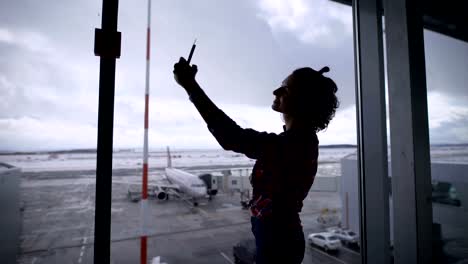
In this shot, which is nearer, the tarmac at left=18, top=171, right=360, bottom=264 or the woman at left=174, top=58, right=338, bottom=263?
the woman at left=174, top=58, right=338, bottom=263

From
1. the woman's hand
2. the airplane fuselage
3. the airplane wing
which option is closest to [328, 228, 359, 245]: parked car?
the airplane fuselage

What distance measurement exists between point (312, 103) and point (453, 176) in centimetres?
133

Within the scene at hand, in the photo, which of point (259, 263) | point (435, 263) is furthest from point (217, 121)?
point (435, 263)

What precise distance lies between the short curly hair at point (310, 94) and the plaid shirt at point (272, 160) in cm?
6

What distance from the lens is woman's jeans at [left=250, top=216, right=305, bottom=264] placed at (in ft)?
1.88

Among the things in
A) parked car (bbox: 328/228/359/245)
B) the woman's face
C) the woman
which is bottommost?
parked car (bbox: 328/228/359/245)

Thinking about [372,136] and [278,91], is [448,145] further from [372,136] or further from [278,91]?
[278,91]

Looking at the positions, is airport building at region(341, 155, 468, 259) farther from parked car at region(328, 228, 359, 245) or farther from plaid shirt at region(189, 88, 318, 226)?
parked car at region(328, 228, 359, 245)

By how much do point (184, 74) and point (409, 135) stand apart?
1040 mm

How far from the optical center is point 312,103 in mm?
647

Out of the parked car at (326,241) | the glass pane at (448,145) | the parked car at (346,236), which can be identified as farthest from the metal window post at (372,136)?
the parked car at (346,236)

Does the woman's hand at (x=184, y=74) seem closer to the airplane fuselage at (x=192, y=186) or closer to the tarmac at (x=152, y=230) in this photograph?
the tarmac at (x=152, y=230)

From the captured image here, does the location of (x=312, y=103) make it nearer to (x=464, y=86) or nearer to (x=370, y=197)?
(x=370, y=197)

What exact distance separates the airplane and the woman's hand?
818 cm
